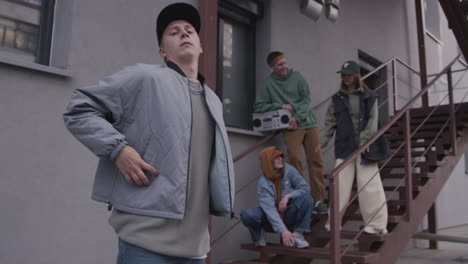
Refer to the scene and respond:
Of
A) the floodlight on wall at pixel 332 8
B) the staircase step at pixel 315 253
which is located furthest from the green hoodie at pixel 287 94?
the floodlight on wall at pixel 332 8

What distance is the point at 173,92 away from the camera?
60.8 inches

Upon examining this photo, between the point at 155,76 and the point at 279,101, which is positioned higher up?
the point at 279,101

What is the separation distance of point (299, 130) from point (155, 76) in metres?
3.51

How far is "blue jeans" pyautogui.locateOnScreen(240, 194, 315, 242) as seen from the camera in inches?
156

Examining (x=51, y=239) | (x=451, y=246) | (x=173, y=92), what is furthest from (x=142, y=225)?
(x=451, y=246)

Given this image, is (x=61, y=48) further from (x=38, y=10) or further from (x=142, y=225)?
(x=142, y=225)

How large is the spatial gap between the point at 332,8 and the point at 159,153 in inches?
222

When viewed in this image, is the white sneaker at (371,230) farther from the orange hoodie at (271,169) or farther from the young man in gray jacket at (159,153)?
the young man in gray jacket at (159,153)

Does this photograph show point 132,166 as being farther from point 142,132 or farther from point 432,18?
point 432,18

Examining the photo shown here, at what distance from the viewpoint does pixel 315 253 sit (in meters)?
3.67

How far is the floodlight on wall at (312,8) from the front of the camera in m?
6.02

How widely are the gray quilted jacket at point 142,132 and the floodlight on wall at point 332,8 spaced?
17.7 feet

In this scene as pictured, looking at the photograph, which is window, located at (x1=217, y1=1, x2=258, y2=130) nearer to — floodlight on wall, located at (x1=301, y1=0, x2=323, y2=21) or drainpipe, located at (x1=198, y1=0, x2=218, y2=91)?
floodlight on wall, located at (x1=301, y1=0, x2=323, y2=21)

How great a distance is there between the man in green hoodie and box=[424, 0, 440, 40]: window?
7104 millimetres
